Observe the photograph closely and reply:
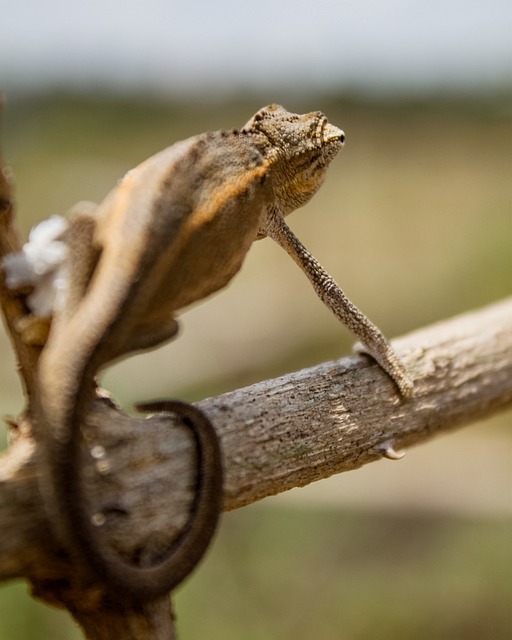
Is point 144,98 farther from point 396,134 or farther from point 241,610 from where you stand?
point 241,610

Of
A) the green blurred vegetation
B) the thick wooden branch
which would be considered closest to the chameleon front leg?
the thick wooden branch

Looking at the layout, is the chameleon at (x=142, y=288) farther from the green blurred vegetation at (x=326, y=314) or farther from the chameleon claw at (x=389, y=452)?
the green blurred vegetation at (x=326, y=314)

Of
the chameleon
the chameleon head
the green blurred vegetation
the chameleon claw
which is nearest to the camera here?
the chameleon

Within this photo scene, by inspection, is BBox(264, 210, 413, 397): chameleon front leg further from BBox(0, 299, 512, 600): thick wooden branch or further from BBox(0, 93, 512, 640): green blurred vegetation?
BBox(0, 93, 512, 640): green blurred vegetation

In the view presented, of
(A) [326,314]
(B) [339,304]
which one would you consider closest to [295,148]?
(B) [339,304]

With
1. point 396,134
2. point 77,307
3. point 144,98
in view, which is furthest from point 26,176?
point 77,307
